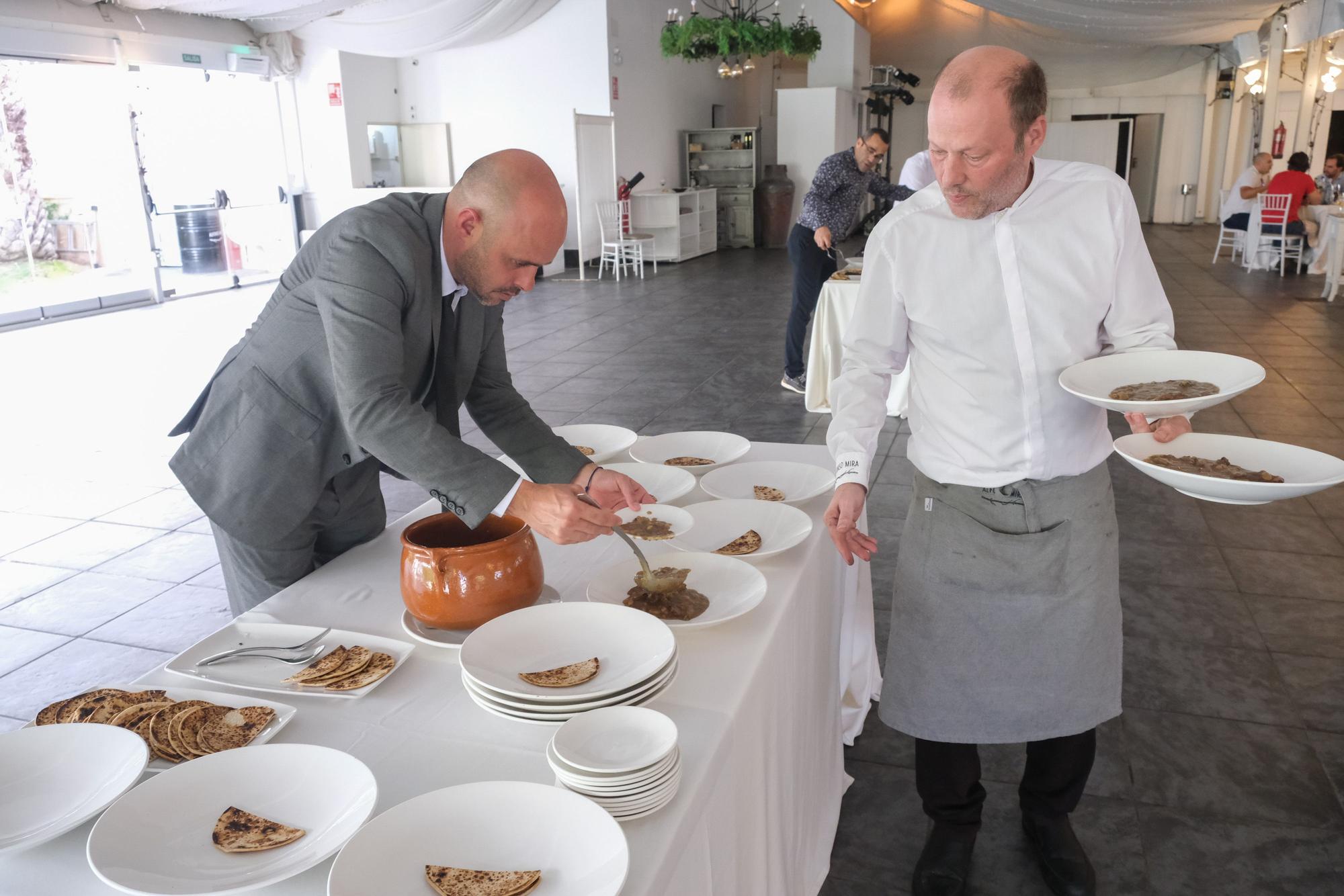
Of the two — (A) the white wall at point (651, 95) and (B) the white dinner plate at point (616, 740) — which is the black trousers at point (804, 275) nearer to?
(B) the white dinner plate at point (616, 740)

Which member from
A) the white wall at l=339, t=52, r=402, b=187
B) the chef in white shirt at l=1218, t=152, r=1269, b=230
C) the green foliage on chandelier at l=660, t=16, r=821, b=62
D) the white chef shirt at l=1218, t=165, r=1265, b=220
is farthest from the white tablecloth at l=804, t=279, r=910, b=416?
the white wall at l=339, t=52, r=402, b=187

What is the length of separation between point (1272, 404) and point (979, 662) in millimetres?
4807

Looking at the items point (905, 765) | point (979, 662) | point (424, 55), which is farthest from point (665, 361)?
point (424, 55)

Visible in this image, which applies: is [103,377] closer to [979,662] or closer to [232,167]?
[232,167]

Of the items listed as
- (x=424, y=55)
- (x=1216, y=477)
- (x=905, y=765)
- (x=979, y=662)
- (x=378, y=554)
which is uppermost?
(x=424, y=55)

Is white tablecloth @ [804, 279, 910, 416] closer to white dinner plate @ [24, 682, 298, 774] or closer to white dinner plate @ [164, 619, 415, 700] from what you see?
white dinner plate @ [164, 619, 415, 700]

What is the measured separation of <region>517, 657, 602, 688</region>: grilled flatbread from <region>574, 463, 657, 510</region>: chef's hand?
1.44 ft

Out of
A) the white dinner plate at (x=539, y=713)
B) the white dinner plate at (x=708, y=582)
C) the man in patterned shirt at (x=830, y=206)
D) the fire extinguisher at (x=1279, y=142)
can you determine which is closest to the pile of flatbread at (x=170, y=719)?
the white dinner plate at (x=539, y=713)

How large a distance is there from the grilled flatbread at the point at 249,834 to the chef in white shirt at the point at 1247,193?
12332 millimetres

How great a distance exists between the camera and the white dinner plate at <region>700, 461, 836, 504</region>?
195 cm

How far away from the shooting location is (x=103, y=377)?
22.5ft

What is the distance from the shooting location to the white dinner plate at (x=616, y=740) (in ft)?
3.31

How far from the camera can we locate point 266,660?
1.32m

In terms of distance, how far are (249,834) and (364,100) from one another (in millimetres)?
12533
